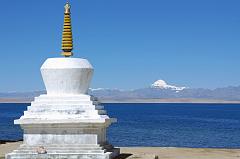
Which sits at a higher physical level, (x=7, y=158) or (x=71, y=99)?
(x=71, y=99)

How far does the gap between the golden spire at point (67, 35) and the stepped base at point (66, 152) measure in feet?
11.7

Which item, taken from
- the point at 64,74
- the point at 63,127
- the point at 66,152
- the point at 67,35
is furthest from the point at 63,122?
the point at 67,35

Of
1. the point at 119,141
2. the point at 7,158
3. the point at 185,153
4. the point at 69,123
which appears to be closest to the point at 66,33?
the point at 69,123

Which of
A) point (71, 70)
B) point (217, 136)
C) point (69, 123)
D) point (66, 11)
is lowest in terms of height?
point (217, 136)

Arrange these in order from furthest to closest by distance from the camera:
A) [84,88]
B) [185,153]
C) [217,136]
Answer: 1. [217,136]
2. [185,153]
3. [84,88]

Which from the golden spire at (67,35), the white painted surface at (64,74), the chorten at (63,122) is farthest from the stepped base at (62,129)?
the golden spire at (67,35)

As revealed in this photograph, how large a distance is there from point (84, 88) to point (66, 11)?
2.95 meters

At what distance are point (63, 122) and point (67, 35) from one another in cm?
350

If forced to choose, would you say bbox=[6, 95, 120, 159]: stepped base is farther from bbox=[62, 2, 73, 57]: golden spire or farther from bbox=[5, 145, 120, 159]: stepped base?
bbox=[62, 2, 73, 57]: golden spire

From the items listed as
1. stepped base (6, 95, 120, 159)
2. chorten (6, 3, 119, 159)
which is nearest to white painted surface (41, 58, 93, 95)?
chorten (6, 3, 119, 159)

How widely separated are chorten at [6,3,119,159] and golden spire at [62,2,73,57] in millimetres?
600

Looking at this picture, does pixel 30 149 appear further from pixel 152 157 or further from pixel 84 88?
pixel 152 157

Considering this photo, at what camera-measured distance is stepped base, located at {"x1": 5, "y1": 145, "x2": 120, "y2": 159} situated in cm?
2109

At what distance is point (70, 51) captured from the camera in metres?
22.9
